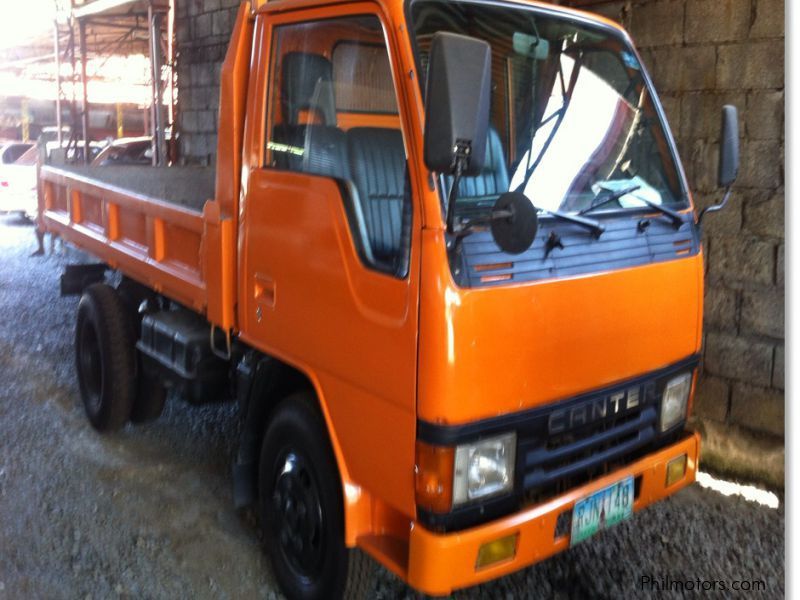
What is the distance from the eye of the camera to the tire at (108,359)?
4.34 meters

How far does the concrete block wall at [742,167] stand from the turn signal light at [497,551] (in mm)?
2370

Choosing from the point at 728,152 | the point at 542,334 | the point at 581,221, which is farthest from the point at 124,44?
the point at 542,334

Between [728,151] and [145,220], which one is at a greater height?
[728,151]

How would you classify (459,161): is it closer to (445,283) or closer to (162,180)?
(445,283)

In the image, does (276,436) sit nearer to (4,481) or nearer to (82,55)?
(4,481)

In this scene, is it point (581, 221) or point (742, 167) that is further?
point (742, 167)

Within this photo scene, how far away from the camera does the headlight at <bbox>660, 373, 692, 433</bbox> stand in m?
2.83

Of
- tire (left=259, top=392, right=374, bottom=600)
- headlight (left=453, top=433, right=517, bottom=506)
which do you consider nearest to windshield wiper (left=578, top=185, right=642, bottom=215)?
headlight (left=453, top=433, right=517, bottom=506)

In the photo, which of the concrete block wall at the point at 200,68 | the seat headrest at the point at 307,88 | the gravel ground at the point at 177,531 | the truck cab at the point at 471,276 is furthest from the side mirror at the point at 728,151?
the concrete block wall at the point at 200,68

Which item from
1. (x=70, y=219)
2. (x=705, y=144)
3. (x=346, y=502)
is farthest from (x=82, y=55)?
(x=346, y=502)

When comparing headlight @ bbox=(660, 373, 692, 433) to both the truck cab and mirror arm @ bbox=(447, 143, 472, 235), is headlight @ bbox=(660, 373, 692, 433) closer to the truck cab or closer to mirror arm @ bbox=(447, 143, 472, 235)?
the truck cab

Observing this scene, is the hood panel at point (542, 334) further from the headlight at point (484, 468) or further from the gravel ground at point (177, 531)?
the gravel ground at point (177, 531)

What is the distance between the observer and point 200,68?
852cm

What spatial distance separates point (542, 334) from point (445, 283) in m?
0.43
